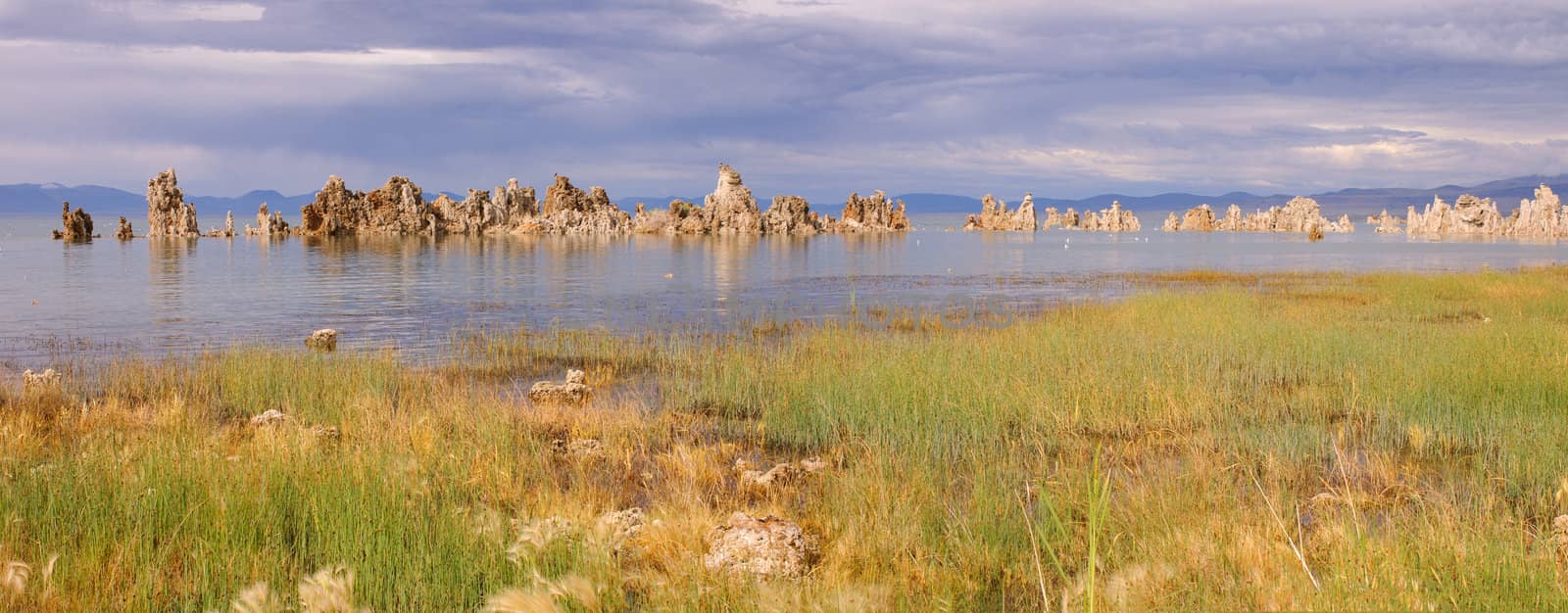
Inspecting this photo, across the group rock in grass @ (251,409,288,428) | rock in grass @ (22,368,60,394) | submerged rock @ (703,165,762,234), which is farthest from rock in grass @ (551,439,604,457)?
submerged rock @ (703,165,762,234)

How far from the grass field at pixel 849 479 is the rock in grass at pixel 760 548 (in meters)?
0.15

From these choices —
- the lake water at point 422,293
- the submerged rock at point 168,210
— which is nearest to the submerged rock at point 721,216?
the submerged rock at point 168,210

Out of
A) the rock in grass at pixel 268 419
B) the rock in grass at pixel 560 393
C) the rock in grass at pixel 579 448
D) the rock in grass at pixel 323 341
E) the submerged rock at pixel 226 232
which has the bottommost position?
the rock in grass at pixel 579 448

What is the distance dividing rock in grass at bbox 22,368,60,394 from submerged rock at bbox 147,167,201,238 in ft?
358

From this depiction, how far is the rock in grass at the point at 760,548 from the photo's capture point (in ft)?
19.3

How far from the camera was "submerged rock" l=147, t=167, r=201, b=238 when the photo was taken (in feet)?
350

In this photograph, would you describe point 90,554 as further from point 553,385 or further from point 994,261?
point 994,261

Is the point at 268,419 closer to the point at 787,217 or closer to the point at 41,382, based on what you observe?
the point at 41,382

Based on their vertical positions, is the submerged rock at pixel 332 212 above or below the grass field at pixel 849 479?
above

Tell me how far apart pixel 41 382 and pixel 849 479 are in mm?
13143

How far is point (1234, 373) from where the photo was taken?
46.2 feet

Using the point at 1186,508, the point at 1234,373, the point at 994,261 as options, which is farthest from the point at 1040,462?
the point at 994,261

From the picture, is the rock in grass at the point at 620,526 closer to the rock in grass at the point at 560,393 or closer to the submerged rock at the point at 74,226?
the rock in grass at the point at 560,393

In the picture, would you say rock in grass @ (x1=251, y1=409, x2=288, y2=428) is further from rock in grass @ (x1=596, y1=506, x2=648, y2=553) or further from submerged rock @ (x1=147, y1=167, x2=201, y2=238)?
submerged rock @ (x1=147, y1=167, x2=201, y2=238)
